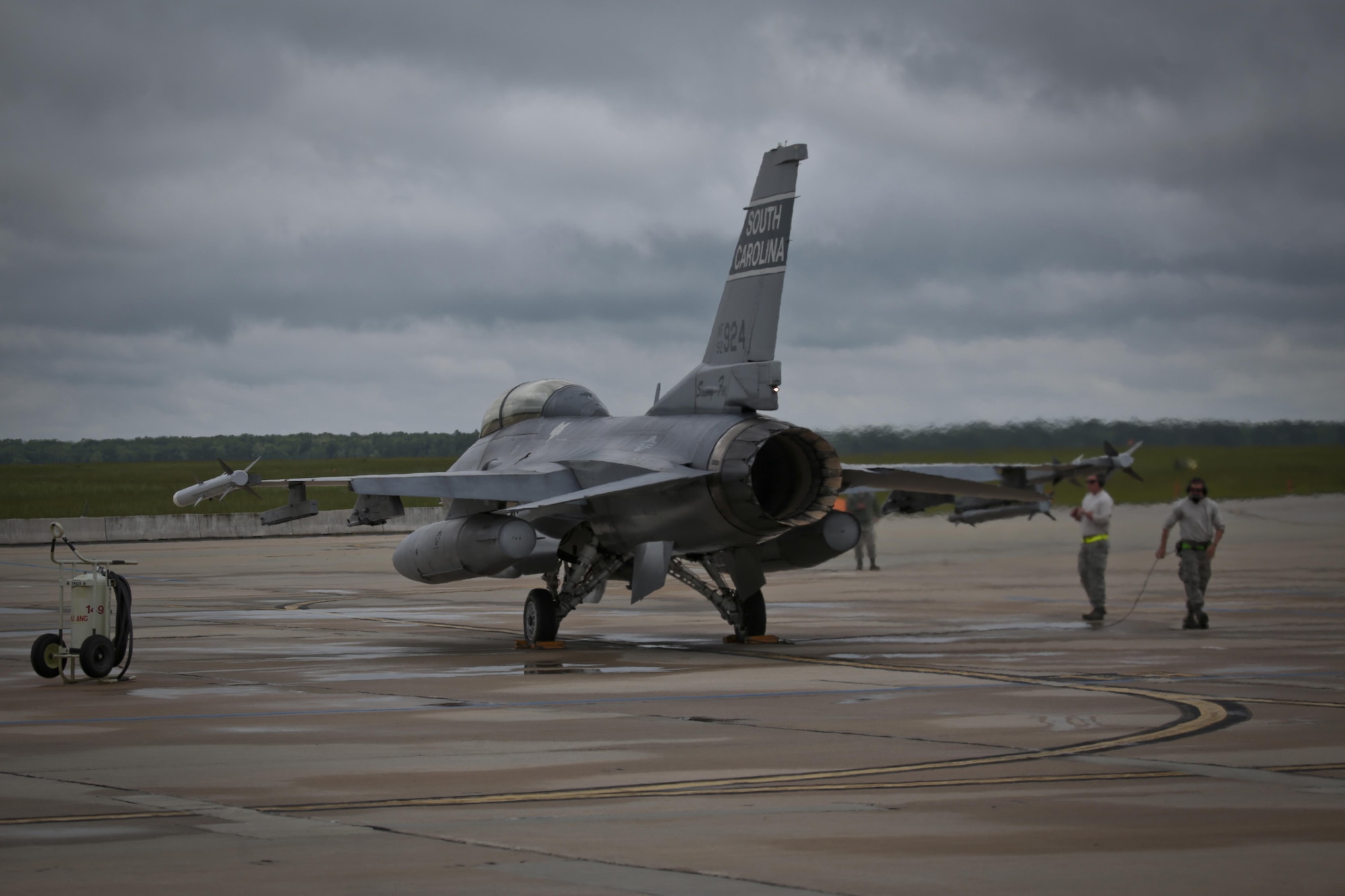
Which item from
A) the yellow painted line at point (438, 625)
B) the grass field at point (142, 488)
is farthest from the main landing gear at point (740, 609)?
the grass field at point (142, 488)

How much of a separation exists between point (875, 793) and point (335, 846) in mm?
2958

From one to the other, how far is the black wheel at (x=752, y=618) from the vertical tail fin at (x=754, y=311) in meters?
2.75

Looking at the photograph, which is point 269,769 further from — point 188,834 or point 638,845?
point 638,845

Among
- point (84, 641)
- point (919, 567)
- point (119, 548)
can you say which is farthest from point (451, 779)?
point (119, 548)

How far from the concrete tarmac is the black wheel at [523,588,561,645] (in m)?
0.51

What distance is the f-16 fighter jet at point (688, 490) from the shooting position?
17.2 m

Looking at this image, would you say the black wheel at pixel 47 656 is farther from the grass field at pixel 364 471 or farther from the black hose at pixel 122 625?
the grass field at pixel 364 471

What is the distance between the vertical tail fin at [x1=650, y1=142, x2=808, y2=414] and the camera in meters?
17.7

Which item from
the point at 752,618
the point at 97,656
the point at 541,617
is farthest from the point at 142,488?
the point at 97,656

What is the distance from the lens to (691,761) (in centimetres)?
952

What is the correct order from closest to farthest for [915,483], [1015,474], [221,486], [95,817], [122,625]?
[95,817] → [122,625] → [221,486] → [915,483] → [1015,474]

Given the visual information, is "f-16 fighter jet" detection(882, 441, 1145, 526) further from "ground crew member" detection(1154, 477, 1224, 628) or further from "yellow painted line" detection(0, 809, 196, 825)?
"yellow painted line" detection(0, 809, 196, 825)

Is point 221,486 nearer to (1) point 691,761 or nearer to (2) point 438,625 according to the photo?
(2) point 438,625

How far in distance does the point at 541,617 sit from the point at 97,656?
5552mm
